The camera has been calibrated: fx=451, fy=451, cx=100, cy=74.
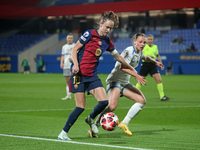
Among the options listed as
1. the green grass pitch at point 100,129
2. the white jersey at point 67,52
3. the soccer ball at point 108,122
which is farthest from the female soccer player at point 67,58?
the soccer ball at point 108,122

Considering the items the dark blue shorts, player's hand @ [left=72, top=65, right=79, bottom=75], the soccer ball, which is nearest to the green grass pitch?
the soccer ball

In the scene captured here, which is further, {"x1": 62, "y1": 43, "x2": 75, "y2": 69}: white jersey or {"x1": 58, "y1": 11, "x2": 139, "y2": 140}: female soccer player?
{"x1": 62, "y1": 43, "x2": 75, "y2": 69}: white jersey

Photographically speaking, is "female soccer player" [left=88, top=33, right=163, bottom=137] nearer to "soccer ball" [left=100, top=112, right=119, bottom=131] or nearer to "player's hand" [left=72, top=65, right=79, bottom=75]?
"soccer ball" [left=100, top=112, right=119, bottom=131]

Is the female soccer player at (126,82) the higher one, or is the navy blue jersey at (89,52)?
the navy blue jersey at (89,52)

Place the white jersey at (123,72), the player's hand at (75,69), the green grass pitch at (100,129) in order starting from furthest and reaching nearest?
the white jersey at (123,72), the player's hand at (75,69), the green grass pitch at (100,129)

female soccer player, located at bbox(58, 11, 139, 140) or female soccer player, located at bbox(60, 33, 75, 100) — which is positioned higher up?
female soccer player, located at bbox(58, 11, 139, 140)

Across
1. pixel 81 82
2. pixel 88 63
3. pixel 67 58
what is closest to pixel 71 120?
Answer: pixel 81 82

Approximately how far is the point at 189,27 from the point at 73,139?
152 ft

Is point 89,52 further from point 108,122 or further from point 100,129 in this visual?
point 100,129

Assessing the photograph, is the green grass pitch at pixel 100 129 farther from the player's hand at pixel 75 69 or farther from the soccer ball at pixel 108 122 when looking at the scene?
the player's hand at pixel 75 69

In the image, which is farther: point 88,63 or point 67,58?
point 67,58

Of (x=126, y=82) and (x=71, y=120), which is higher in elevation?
(x=126, y=82)

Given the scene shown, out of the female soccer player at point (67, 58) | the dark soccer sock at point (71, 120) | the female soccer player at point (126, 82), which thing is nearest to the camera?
the dark soccer sock at point (71, 120)

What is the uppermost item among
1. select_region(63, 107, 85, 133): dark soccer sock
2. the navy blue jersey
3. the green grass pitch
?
the navy blue jersey
